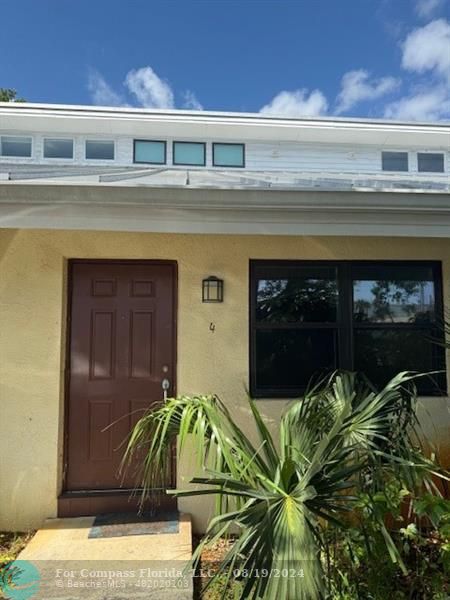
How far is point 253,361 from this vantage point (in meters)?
3.73

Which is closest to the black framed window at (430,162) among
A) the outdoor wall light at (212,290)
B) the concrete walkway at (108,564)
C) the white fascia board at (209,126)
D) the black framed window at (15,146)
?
the white fascia board at (209,126)

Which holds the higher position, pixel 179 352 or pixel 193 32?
pixel 193 32

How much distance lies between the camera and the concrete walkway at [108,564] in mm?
2637

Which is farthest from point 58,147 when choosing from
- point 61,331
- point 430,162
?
point 430,162

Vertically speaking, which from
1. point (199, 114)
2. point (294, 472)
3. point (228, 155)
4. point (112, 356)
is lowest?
point (294, 472)

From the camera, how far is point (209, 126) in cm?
934

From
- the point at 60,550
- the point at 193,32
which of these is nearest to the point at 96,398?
the point at 60,550

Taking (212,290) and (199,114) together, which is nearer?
(212,290)

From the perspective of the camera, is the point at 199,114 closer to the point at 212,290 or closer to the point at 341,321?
the point at 212,290

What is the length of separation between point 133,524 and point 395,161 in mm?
10259

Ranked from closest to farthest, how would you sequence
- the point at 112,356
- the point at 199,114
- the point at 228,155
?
the point at 112,356 → the point at 199,114 → the point at 228,155

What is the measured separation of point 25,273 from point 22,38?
1083 centimetres

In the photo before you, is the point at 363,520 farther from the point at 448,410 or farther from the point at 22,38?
the point at 22,38

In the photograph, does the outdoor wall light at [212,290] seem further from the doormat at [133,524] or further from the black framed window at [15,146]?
the black framed window at [15,146]
